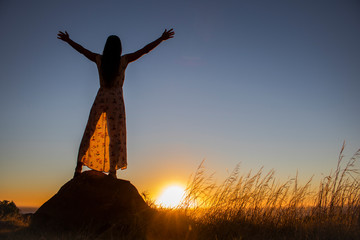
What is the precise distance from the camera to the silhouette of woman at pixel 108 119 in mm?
5242

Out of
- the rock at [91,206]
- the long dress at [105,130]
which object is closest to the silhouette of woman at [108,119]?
the long dress at [105,130]

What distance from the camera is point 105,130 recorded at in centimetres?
551

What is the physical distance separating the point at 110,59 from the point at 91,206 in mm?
2539

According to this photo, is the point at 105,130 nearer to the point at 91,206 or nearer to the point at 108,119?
the point at 108,119

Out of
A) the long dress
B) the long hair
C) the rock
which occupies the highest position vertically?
the long hair

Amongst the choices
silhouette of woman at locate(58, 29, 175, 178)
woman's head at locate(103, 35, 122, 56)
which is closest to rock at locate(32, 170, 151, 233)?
silhouette of woman at locate(58, 29, 175, 178)

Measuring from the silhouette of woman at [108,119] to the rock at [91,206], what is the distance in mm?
375

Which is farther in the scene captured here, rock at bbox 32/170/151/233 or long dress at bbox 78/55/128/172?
long dress at bbox 78/55/128/172

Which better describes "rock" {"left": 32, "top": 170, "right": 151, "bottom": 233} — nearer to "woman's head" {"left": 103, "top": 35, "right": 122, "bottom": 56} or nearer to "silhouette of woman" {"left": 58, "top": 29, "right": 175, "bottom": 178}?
"silhouette of woman" {"left": 58, "top": 29, "right": 175, "bottom": 178}

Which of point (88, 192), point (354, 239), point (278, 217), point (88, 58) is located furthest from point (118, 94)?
point (354, 239)

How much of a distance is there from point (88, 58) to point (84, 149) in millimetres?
1737

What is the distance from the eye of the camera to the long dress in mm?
5242

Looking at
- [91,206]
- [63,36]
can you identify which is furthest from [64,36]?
[91,206]

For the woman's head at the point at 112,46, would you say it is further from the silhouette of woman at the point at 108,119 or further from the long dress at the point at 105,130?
the long dress at the point at 105,130
